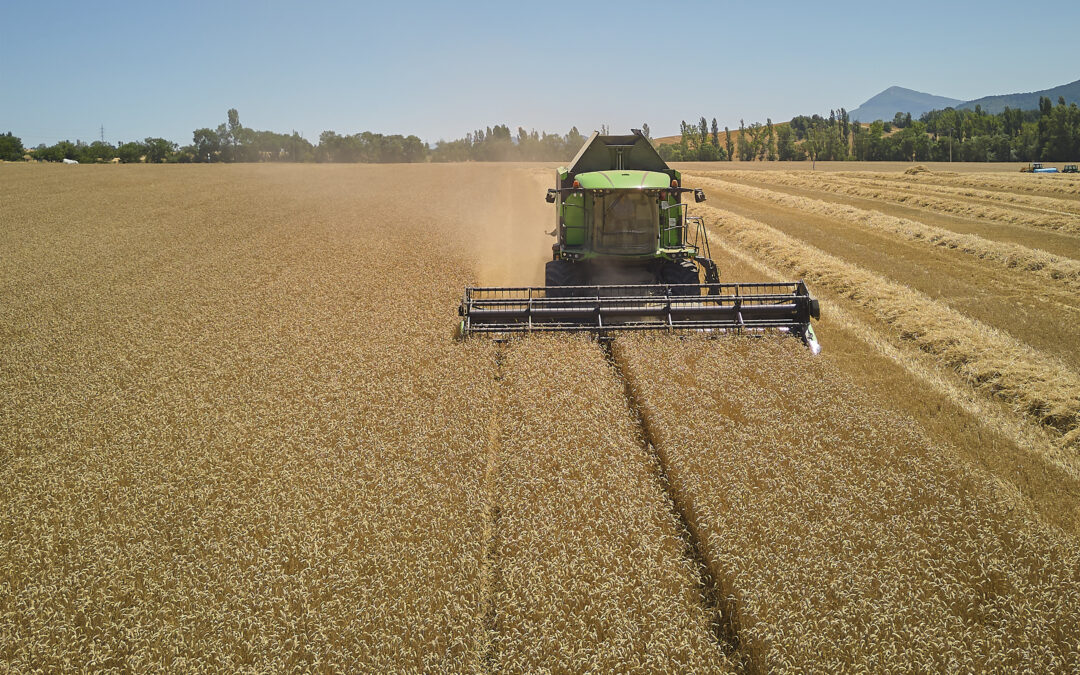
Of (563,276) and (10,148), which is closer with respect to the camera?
(563,276)

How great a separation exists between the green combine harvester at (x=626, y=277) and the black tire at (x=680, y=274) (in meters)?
0.02

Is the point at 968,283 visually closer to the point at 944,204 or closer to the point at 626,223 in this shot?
the point at 626,223

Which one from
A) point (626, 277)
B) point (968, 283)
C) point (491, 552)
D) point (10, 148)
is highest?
point (10, 148)

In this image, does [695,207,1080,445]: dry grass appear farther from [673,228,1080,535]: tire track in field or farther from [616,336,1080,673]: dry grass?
[616,336,1080,673]: dry grass

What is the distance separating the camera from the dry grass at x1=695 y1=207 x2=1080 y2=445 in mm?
6859

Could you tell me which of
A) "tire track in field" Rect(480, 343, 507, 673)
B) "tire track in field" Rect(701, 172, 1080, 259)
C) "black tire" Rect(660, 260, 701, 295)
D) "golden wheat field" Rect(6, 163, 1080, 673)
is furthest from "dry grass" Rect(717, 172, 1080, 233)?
"tire track in field" Rect(480, 343, 507, 673)

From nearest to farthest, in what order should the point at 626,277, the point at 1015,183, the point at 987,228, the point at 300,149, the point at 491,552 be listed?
the point at 491,552
the point at 626,277
the point at 987,228
the point at 1015,183
the point at 300,149

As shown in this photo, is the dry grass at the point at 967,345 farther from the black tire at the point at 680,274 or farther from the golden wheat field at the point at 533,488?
the black tire at the point at 680,274

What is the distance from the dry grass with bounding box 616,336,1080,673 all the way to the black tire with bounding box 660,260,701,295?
10.8ft

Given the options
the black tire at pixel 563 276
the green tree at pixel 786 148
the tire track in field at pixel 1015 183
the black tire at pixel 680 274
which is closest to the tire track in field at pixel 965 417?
the black tire at pixel 680 274

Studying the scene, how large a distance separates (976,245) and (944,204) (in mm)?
9194

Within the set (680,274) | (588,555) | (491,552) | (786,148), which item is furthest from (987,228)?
(786,148)

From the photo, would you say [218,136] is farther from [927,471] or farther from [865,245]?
[927,471]

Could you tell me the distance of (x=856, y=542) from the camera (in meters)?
4.62
